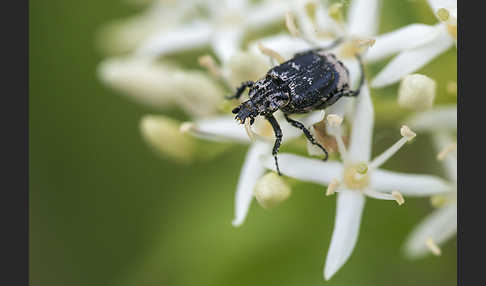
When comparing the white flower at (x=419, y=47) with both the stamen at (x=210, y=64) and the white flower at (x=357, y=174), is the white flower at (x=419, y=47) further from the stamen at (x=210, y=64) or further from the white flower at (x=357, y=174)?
the stamen at (x=210, y=64)

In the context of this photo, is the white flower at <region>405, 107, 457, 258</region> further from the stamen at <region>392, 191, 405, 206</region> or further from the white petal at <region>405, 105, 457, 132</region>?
the stamen at <region>392, 191, 405, 206</region>

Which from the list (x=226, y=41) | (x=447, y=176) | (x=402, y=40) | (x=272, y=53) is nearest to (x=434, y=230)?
(x=447, y=176)

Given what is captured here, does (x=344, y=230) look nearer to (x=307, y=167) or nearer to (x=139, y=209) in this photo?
(x=307, y=167)

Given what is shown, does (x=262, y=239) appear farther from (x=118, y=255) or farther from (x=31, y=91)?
(x=31, y=91)

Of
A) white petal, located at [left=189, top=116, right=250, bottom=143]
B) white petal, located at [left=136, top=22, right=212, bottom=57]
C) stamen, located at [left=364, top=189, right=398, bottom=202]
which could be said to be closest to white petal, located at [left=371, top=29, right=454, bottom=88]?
stamen, located at [left=364, top=189, right=398, bottom=202]

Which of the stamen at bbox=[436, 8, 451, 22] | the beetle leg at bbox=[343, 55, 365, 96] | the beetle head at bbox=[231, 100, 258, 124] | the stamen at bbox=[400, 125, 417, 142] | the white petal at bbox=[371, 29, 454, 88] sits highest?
the stamen at bbox=[436, 8, 451, 22]

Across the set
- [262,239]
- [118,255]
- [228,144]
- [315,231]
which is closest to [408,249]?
[315,231]

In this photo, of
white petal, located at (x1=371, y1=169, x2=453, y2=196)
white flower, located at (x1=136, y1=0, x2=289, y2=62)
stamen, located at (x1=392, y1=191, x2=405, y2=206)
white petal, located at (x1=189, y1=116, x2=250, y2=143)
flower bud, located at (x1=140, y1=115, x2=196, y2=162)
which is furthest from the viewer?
white flower, located at (x1=136, y1=0, x2=289, y2=62)

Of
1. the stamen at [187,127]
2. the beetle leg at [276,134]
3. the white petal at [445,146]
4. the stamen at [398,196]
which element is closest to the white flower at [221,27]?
the stamen at [187,127]
